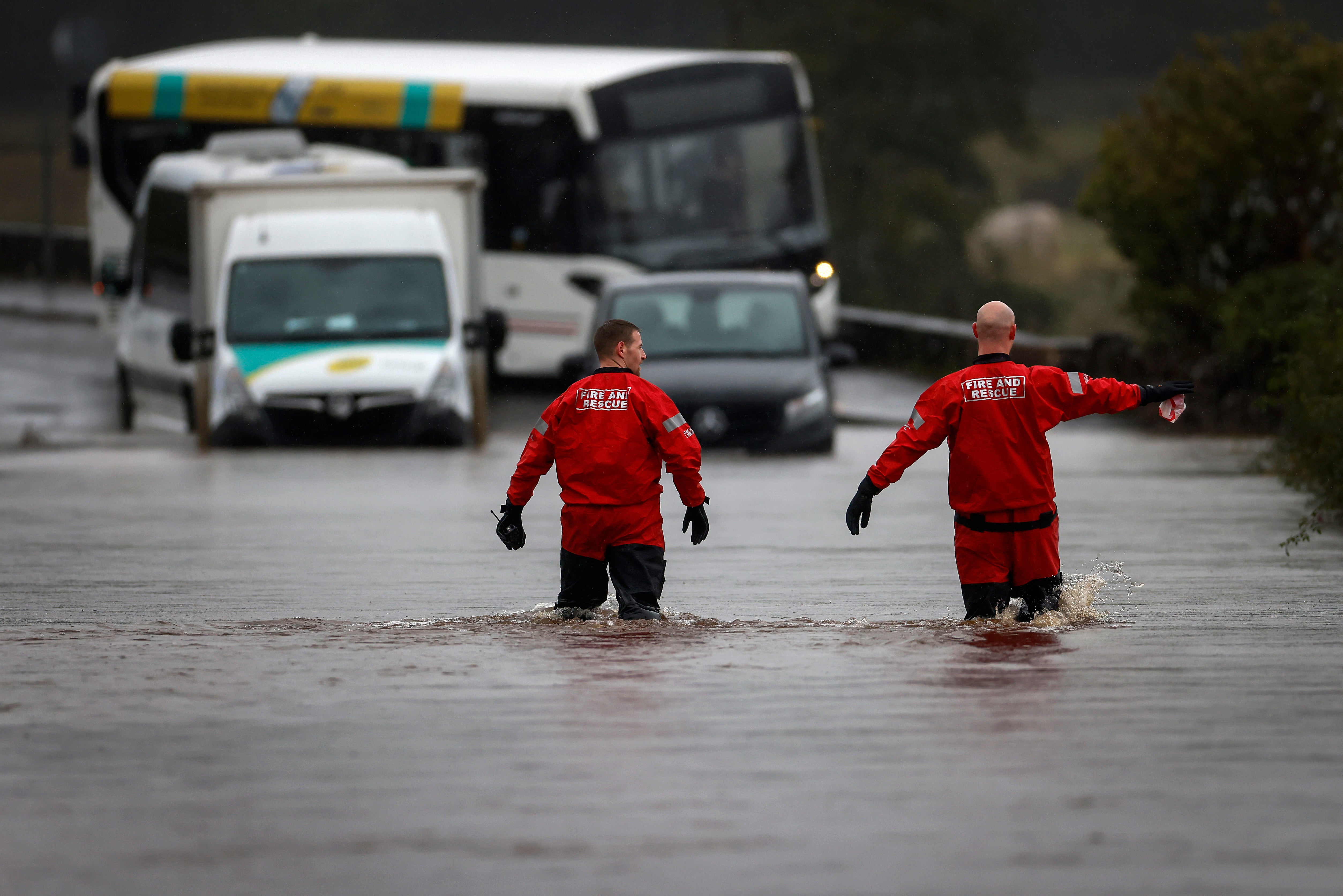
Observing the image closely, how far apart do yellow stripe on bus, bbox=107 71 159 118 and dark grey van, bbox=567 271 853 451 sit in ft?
33.9

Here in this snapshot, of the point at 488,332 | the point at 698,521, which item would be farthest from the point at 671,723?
the point at 488,332

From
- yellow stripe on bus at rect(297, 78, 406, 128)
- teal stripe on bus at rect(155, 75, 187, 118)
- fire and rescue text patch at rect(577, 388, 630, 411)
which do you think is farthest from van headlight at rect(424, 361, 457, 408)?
fire and rescue text patch at rect(577, 388, 630, 411)

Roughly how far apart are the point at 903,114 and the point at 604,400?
4194 centimetres

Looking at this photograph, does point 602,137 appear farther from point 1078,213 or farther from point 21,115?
point 21,115

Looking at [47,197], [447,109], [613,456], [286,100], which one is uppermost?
[286,100]

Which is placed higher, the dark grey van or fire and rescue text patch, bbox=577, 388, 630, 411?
fire and rescue text patch, bbox=577, 388, 630, 411

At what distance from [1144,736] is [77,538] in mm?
7825

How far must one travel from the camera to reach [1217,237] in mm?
24047

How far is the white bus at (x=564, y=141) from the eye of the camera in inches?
1037

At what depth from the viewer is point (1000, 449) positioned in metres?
9.14

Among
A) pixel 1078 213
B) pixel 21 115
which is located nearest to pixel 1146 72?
pixel 21 115

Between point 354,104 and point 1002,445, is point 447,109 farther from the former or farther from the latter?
point 1002,445

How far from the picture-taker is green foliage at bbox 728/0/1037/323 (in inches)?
1950

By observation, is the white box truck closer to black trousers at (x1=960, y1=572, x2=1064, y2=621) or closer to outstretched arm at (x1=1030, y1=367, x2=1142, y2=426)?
black trousers at (x1=960, y1=572, x2=1064, y2=621)
